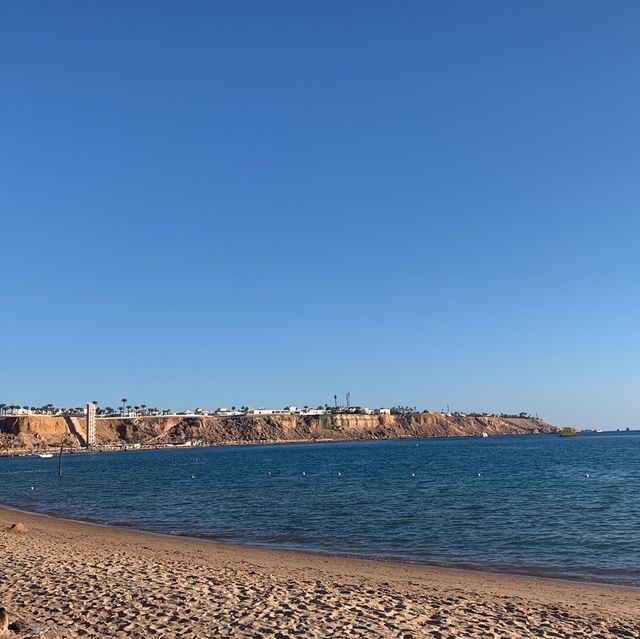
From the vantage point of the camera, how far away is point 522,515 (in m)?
34.3

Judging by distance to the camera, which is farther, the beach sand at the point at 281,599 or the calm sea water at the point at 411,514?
the calm sea water at the point at 411,514

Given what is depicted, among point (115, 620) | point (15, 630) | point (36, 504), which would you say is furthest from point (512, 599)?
point (36, 504)

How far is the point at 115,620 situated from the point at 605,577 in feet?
50.8

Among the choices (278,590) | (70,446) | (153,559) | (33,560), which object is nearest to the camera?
(278,590)

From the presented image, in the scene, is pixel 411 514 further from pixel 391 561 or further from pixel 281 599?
pixel 281 599

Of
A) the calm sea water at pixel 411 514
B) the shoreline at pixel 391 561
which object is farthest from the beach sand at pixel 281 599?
the calm sea water at pixel 411 514

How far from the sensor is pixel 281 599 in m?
14.7

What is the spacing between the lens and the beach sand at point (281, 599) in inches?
483

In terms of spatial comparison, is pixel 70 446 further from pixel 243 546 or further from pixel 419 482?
pixel 243 546

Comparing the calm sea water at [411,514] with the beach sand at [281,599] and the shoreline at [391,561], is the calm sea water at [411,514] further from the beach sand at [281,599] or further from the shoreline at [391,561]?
the beach sand at [281,599]

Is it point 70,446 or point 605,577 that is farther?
point 70,446

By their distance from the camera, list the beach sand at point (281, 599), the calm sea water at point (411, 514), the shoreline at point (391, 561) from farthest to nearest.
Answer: the calm sea water at point (411, 514) < the shoreline at point (391, 561) < the beach sand at point (281, 599)

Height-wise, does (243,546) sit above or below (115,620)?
below

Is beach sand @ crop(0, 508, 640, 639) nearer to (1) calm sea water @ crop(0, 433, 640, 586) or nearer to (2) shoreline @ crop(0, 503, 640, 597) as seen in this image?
(2) shoreline @ crop(0, 503, 640, 597)
